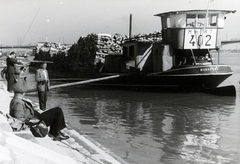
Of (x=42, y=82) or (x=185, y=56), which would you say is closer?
(x=42, y=82)

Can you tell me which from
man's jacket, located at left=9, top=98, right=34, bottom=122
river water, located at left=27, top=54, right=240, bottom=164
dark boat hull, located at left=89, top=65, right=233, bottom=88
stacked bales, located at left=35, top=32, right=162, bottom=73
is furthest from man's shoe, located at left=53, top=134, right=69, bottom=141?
stacked bales, located at left=35, top=32, right=162, bottom=73

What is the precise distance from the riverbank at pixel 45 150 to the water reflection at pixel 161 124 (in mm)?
1265

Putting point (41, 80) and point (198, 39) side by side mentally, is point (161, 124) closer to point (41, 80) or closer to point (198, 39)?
point (41, 80)

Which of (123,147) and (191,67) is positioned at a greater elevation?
(191,67)

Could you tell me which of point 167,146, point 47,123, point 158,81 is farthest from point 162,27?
point 47,123

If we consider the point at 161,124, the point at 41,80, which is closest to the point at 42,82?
the point at 41,80

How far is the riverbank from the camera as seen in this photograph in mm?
3450

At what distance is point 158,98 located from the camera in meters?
17.6

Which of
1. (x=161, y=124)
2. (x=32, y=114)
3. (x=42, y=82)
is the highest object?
(x=42, y=82)

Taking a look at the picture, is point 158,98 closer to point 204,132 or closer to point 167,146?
point 204,132

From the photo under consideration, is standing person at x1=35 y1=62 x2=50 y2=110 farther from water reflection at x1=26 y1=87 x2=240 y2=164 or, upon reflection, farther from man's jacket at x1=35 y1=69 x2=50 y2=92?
water reflection at x1=26 y1=87 x2=240 y2=164

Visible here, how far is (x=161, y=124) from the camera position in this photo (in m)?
10.5

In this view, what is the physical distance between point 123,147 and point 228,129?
12.9 feet

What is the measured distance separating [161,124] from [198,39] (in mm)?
9708
